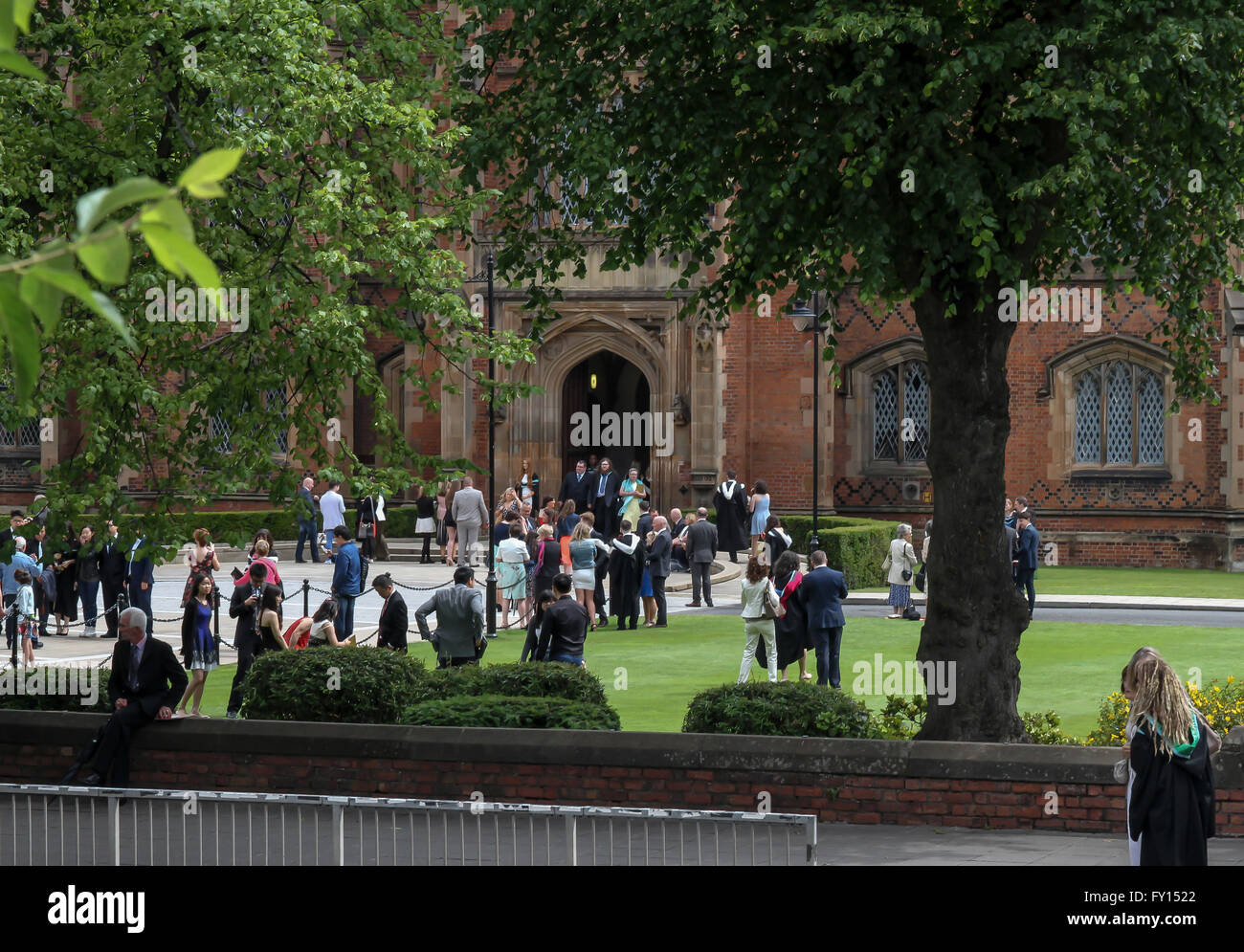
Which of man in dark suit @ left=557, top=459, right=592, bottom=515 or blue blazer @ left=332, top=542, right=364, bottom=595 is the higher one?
man in dark suit @ left=557, top=459, right=592, bottom=515

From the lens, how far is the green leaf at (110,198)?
2.62 metres

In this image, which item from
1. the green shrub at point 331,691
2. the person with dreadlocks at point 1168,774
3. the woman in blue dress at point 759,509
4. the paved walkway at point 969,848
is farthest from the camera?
the woman in blue dress at point 759,509

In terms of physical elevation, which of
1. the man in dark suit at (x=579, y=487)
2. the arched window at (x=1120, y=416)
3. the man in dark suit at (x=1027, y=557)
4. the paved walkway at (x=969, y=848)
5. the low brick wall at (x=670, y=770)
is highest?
the arched window at (x=1120, y=416)

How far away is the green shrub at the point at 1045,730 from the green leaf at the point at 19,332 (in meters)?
11.1

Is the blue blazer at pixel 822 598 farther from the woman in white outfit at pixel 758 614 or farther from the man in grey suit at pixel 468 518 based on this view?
the man in grey suit at pixel 468 518

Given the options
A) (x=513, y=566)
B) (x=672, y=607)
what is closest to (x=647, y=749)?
(x=513, y=566)

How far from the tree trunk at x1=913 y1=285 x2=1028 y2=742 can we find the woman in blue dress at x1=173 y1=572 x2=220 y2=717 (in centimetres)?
763

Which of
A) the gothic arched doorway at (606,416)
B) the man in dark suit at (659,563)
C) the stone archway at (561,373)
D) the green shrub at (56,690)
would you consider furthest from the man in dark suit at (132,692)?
the stone archway at (561,373)

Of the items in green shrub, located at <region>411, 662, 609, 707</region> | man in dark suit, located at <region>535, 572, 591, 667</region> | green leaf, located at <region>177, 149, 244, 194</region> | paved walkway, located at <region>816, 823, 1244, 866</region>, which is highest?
green leaf, located at <region>177, 149, 244, 194</region>

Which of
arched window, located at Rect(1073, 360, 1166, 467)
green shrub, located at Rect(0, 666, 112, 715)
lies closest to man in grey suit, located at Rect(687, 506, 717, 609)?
arched window, located at Rect(1073, 360, 1166, 467)

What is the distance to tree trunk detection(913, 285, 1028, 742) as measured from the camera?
12.8 meters

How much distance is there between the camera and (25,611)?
2164cm

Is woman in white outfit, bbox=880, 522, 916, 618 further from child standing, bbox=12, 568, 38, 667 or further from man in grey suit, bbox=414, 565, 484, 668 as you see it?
child standing, bbox=12, 568, 38, 667
